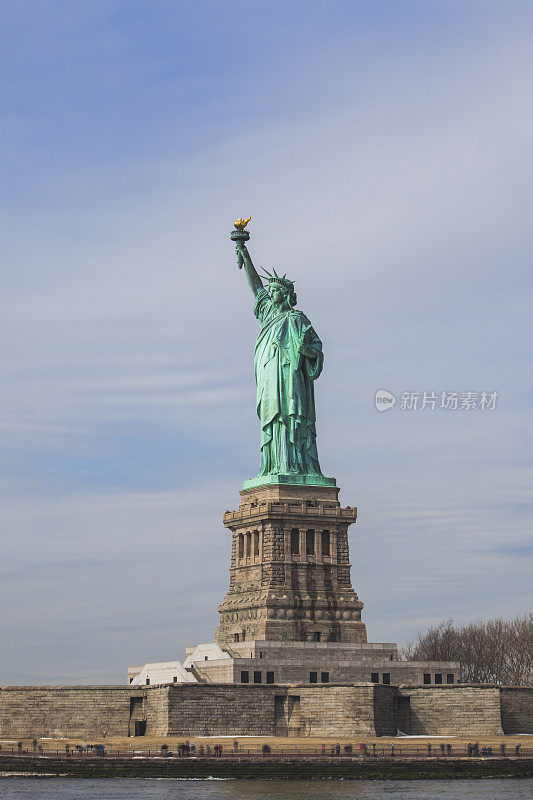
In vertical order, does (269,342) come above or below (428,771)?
above

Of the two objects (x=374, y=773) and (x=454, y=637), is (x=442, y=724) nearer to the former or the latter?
(x=374, y=773)

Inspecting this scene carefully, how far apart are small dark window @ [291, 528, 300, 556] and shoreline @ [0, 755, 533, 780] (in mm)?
16506

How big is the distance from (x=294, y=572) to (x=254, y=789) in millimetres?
19893

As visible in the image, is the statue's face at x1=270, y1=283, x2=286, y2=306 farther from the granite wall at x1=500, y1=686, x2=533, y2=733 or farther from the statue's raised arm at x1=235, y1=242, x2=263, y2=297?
the granite wall at x1=500, y1=686, x2=533, y2=733

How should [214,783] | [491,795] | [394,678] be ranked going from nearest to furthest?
1. [491,795]
2. [214,783]
3. [394,678]

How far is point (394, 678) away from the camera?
2795 inches

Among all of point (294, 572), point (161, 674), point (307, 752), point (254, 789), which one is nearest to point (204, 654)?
point (161, 674)

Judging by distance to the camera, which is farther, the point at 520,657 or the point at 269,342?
the point at 520,657

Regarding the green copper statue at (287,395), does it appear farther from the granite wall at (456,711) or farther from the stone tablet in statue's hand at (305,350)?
the granite wall at (456,711)

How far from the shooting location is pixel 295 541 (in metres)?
75.4

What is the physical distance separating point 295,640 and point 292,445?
10.5 meters

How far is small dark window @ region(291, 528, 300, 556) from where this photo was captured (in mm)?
75250

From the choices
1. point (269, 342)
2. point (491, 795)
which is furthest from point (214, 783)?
point (269, 342)

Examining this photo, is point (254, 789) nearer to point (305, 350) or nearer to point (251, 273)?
point (305, 350)
